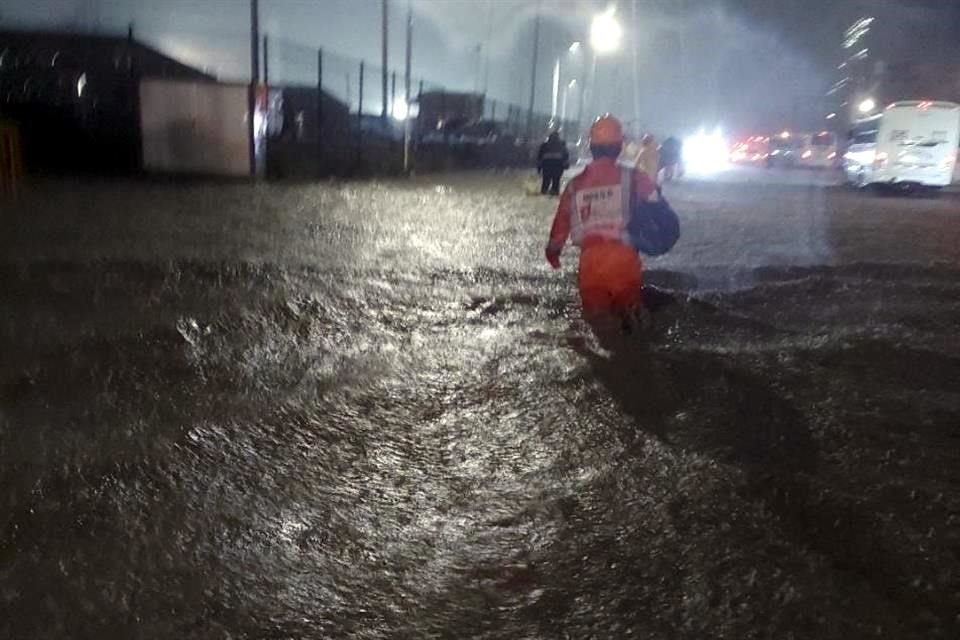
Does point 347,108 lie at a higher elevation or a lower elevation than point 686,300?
higher

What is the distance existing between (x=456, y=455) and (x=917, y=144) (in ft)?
93.6

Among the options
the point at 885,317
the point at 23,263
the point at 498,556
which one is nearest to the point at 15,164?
the point at 23,263

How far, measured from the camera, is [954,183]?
37.4 metres

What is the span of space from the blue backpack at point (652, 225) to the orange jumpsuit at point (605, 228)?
51mm

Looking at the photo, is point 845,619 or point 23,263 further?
point 23,263

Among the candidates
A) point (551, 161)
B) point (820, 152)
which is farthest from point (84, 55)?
point (820, 152)

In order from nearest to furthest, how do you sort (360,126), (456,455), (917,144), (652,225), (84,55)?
(456,455)
(652,225)
(360,126)
(84,55)
(917,144)

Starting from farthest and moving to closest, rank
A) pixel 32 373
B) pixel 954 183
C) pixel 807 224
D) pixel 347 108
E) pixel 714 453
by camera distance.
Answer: pixel 954 183 < pixel 347 108 < pixel 807 224 < pixel 32 373 < pixel 714 453

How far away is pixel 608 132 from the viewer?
6.46 metres

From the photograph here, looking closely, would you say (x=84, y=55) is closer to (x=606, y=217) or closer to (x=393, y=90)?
(x=393, y=90)

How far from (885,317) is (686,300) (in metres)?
1.63

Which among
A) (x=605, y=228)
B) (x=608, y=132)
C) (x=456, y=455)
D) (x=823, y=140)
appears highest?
(x=823, y=140)

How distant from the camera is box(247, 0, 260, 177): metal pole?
21.0 m

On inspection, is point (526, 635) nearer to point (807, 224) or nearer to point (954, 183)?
point (807, 224)
